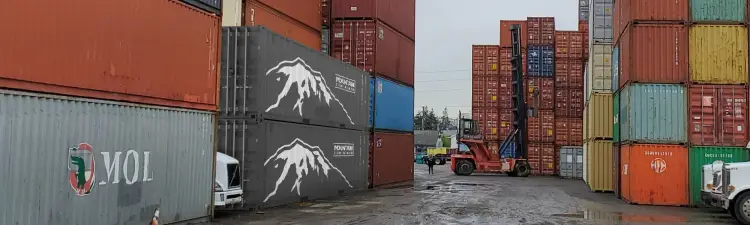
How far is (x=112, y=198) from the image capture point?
973 cm

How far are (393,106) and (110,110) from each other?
1787 cm

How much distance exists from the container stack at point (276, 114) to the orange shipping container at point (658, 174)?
334 inches

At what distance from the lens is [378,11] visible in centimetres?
2492

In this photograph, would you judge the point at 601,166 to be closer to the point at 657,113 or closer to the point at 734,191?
the point at 657,113

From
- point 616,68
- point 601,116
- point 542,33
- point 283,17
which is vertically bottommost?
point 601,116

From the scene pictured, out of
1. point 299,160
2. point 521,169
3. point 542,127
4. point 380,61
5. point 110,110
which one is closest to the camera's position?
point 110,110

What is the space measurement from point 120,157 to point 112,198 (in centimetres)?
63

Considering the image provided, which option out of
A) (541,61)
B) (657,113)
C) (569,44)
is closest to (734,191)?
(657,113)

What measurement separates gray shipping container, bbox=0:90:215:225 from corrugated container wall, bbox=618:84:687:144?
38.5 ft

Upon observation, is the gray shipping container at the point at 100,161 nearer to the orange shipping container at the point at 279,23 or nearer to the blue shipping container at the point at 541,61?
the orange shipping container at the point at 279,23

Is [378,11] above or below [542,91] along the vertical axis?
above

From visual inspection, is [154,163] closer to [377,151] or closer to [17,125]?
[17,125]

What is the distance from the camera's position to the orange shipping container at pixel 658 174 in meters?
17.6

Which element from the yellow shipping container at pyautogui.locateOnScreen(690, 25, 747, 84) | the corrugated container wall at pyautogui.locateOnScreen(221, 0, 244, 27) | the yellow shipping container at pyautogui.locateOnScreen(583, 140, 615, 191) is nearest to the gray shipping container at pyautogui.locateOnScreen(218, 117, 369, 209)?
the corrugated container wall at pyautogui.locateOnScreen(221, 0, 244, 27)
